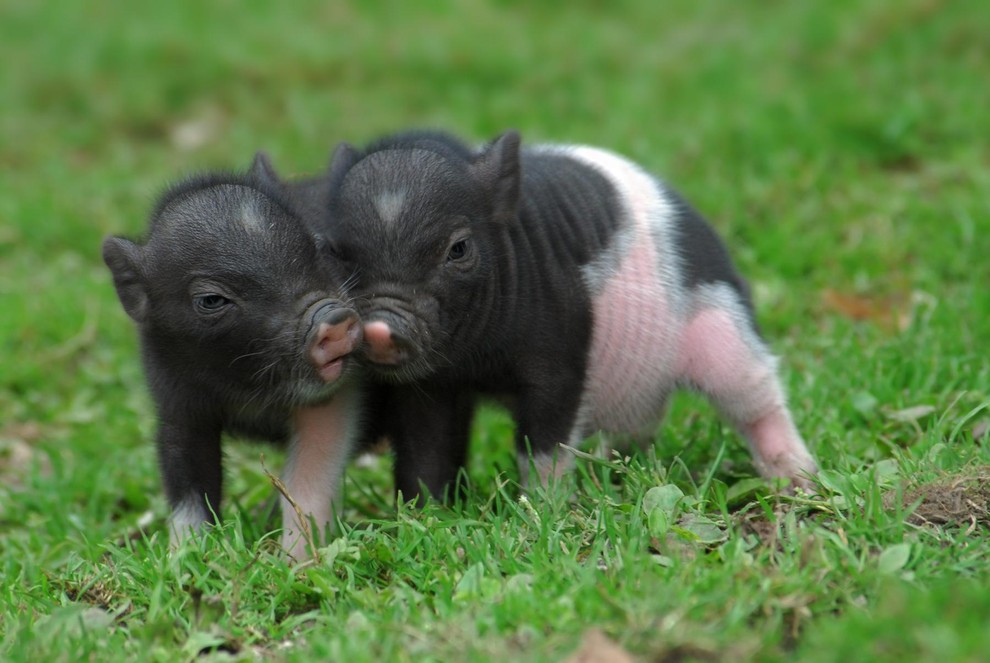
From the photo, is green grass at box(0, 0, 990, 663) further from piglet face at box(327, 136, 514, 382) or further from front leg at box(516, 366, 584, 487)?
piglet face at box(327, 136, 514, 382)

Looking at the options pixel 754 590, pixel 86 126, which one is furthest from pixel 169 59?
pixel 754 590

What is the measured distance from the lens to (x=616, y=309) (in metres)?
5.70

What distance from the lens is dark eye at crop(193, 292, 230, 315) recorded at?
496 centimetres

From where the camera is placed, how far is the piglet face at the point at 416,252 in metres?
4.89

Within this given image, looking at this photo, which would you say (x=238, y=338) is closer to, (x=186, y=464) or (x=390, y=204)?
(x=186, y=464)

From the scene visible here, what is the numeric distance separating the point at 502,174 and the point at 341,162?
68cm

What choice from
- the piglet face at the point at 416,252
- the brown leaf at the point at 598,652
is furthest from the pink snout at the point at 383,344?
the brown leaf at the point at 598,652

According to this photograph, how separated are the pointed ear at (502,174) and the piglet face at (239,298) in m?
0.74

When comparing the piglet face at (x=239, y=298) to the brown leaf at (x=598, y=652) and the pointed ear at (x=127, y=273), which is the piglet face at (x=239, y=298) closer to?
the pointed ear at (x=127, y=273)

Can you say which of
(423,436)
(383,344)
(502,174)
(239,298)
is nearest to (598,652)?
(383,344)

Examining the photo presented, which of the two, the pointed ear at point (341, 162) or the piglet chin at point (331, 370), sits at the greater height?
the pointed ear at point (341, 162)

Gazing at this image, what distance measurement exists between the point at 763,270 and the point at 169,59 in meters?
7.39

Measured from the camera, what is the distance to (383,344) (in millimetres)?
4789

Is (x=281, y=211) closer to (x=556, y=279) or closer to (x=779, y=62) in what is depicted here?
(x=556, y=279)
